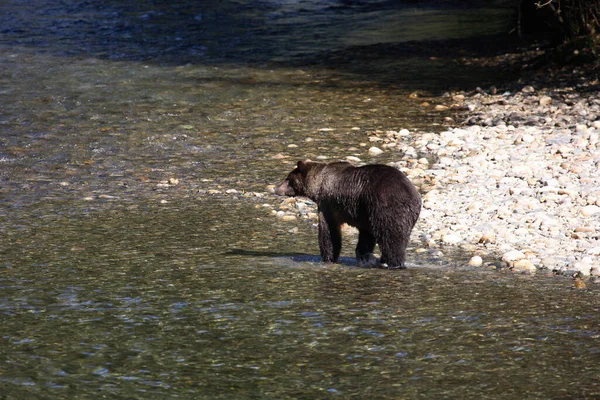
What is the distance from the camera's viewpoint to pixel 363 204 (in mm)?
8844

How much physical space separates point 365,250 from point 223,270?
1.37 m

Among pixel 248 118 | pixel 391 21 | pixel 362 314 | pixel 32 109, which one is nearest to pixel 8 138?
pixel 32 109

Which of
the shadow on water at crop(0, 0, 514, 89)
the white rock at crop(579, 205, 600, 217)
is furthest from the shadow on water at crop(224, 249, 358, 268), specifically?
the shadow on water at crop(0, 0, 514, 89)

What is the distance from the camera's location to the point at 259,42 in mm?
23703

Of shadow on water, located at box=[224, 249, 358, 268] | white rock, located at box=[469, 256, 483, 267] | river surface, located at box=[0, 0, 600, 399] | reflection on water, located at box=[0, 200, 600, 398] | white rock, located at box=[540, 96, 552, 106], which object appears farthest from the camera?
white rock, located at box=[540, 96, 552, 106]

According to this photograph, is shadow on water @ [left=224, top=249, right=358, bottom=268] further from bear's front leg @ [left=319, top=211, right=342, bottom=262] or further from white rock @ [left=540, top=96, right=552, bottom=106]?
white rock @ [left=540, top=96, right=552, bottom=106]

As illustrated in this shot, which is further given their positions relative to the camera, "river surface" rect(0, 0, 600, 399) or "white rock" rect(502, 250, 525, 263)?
"white rock" rect(502, 250, 525, 263)

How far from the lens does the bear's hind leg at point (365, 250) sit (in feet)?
29.8

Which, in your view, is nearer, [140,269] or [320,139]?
[140,269]

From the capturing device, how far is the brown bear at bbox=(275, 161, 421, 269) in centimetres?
864

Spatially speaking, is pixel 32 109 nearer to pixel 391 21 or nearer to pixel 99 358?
pixel 99 358

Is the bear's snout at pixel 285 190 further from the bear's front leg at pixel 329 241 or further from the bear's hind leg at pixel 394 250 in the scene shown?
the bear's hind leg at pixel 394 250

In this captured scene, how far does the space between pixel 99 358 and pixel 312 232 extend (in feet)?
12.9

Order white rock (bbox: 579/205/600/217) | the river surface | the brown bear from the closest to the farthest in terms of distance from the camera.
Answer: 1. the river surface
2. the brown bear
3. white rock (bbox: 579/205/600/217)
